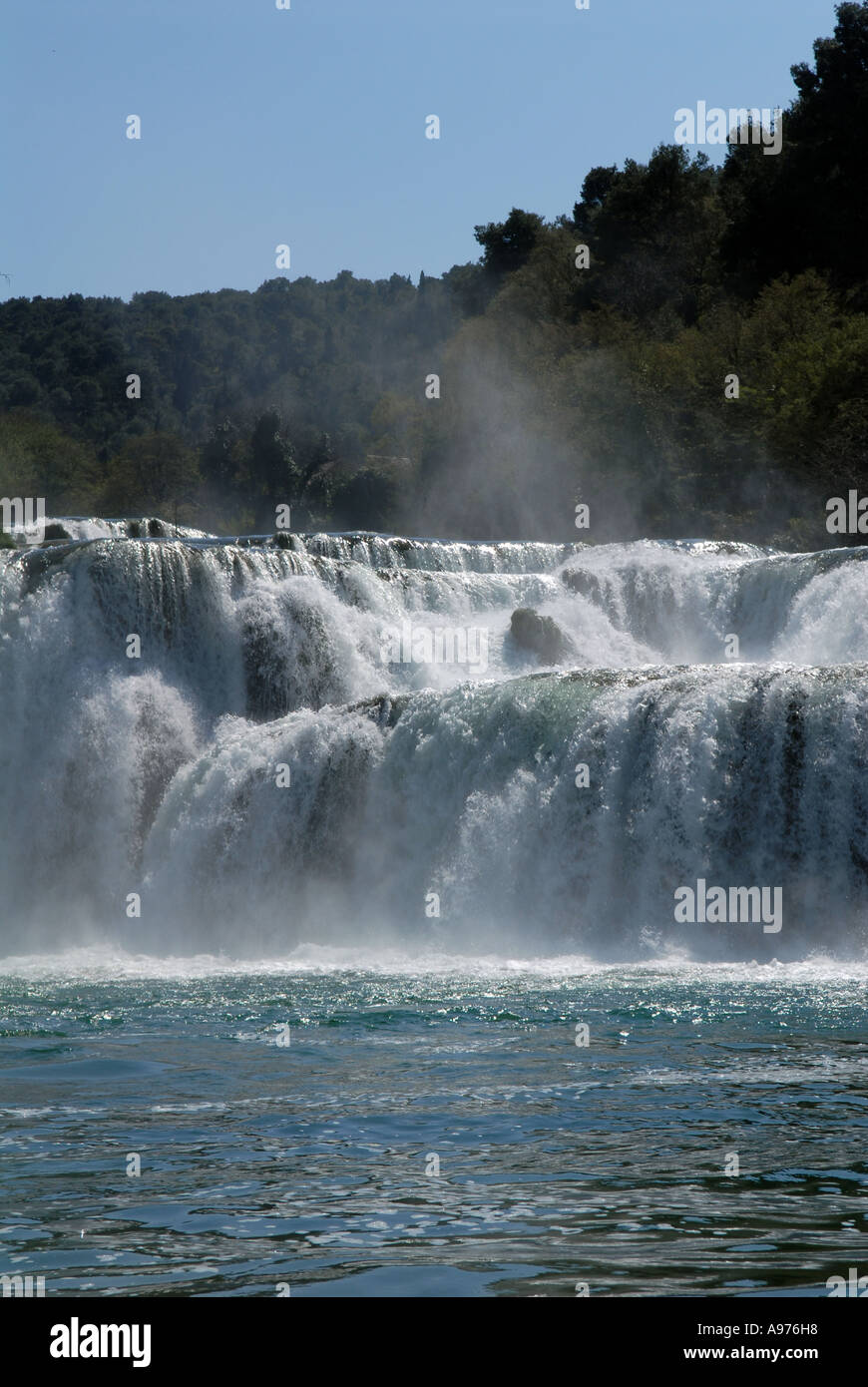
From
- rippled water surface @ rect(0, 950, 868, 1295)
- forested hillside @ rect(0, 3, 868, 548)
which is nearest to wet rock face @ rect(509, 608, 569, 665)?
forested hillside @ rect(0, 3, 868, 548)

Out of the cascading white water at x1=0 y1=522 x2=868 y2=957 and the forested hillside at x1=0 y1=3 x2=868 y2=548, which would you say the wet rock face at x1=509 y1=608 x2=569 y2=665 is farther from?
the forested hillside at x1=0 y1=3 x2=868 y2=548

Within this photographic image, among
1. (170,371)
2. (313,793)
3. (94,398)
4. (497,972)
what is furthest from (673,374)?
(170,371)

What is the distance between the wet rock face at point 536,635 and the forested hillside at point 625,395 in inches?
468

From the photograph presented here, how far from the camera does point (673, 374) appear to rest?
157ft

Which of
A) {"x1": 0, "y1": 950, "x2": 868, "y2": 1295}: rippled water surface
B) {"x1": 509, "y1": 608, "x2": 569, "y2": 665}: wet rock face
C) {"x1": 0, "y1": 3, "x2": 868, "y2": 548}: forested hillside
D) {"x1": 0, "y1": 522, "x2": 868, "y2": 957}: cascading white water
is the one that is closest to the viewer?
{"x1": 0, "y1": 950, "x2": 868, "y2": 1295}: rippled water surface

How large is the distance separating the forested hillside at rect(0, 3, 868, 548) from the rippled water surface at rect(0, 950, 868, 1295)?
26.6 m

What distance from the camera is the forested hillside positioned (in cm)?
4319

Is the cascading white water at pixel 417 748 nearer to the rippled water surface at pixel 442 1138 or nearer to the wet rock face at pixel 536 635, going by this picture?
the wet rock face at pixel 536 635

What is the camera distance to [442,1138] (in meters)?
9.23

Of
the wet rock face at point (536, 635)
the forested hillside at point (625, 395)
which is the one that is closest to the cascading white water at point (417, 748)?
the wet rock face at point (536, 635)

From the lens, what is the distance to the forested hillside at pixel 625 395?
4319 centimetres

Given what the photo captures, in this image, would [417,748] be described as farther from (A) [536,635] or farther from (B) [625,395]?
(B) [625,395]
